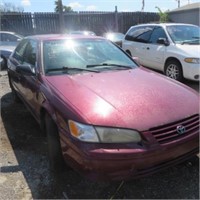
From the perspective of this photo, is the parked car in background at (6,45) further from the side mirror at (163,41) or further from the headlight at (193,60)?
the headlight at (193,60)

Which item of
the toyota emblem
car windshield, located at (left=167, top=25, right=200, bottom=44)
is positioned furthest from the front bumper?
car windshield, located at (left=167, top=25, right=200, bottom=44)

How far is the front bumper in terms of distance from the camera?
2.35 m

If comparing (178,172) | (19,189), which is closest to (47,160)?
(19,189)

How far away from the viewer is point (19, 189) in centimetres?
287

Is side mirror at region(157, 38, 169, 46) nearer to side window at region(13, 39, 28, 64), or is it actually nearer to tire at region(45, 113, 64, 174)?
side window at region(13, 39, 28, 64)

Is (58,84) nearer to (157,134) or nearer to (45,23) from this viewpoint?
(157,134)

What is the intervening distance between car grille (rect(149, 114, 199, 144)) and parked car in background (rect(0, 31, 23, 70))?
891 centimetres

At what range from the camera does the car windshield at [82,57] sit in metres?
3.64

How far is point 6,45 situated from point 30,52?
7304mm

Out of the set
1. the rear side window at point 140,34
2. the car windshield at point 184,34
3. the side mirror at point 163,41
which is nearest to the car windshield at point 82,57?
the side mirror at point 163,41

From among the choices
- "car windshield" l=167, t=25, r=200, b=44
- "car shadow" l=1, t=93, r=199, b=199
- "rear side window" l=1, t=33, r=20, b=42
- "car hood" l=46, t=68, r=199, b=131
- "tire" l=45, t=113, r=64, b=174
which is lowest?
"car shadow" l=1, t=93, r=199, b=199

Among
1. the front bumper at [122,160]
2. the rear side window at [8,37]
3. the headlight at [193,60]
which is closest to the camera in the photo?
the front bumper at [122,160]

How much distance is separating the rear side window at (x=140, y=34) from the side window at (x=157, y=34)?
20 cm

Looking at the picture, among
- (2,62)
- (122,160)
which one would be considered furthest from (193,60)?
(2,62)
